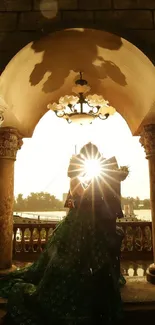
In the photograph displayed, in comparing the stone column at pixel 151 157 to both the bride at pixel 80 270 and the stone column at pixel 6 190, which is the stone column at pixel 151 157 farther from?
the stone column at pixel 6 190

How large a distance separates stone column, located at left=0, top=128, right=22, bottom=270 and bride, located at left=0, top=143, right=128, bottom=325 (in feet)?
2.10

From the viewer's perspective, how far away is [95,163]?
347 cm

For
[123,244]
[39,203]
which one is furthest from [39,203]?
[123,244]

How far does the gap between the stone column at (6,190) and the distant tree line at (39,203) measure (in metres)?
32.0

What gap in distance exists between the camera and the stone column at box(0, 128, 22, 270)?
13.9 feet

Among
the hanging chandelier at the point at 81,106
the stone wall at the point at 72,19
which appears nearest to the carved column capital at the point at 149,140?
the hanging chandelier at the point at 81,106

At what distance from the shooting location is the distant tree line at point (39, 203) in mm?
36513

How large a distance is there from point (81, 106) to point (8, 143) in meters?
1.58

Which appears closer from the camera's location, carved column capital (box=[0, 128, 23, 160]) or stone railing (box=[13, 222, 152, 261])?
carved column capital (box=[0, 128, 23, 160])

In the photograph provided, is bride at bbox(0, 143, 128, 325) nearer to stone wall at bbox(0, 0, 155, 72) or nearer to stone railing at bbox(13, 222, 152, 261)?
stone wall at bbox(0, 0, 155, 72)

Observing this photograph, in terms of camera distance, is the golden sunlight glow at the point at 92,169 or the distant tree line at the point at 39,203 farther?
the distant tree line at the point at 39,203

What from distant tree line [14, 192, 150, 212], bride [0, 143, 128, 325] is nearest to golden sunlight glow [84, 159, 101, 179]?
bride [0, 143, 128, 325]

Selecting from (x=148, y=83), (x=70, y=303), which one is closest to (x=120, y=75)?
(x=148, y=83)

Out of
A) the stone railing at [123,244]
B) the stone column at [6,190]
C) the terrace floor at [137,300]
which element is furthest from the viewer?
the stone railing at [123,244]
